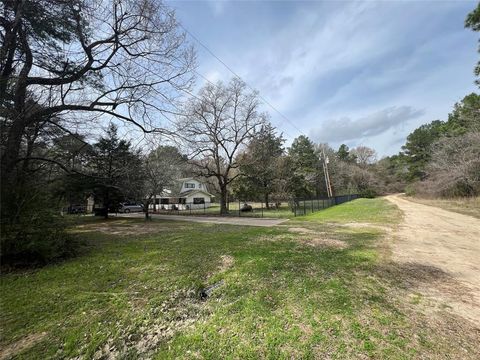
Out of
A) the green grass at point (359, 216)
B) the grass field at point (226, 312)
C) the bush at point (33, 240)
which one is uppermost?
the bush at point (33, 240)

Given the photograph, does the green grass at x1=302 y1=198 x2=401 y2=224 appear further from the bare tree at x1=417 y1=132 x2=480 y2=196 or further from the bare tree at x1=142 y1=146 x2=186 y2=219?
the bare tree at x1=142 y1=146 x2=186 y2=219

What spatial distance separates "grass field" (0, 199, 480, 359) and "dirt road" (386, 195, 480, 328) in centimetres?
45

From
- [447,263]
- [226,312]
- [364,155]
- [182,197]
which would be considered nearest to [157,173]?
[226,312]

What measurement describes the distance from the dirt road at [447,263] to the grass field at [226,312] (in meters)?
0.45

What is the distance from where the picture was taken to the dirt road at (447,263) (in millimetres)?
3371

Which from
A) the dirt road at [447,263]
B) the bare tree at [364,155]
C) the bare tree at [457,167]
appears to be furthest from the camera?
the bare tree at [364,155]

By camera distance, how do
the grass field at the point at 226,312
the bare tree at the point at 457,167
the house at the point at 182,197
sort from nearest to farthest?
the grass field at the point at 226,312 → the bare tree at the point at 457,167 → the house at the point at 182,197

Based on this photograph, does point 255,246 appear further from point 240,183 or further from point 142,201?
point 240,183

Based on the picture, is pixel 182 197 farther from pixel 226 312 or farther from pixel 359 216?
pixel 226 312

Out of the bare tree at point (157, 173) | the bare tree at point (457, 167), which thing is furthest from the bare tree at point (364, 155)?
the bare tree at point (157, 173)

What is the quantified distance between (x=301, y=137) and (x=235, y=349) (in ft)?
151

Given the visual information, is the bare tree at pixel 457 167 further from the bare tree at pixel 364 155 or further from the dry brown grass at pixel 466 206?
the bare tree at pixel 364 155

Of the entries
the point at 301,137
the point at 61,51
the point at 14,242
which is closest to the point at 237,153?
the point at 61,51

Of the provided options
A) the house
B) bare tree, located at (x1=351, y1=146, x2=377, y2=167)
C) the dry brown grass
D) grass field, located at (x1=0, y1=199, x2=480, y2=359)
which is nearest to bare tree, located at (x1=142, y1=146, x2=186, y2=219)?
grass field, located at (x1=0, y1=199, x2=480, y2=359)
